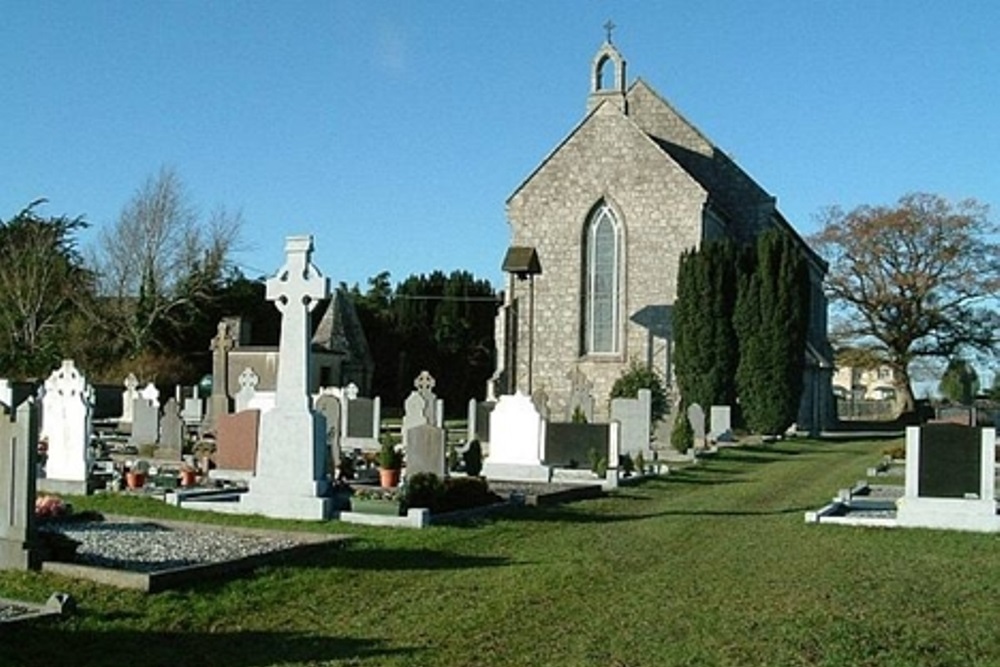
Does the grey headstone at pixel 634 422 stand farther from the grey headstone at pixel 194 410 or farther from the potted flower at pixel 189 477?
the grey headstone at pixel 194 410

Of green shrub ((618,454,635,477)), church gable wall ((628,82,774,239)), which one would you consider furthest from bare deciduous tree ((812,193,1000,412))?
green shrub ((618,454,635,477))

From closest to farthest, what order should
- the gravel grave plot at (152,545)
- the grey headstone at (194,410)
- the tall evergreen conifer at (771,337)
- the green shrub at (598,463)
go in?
the gravel grave plot at (152,545), the green shrub at (598,463), the grey headstone at (194,410), the tall evergreen conifer at (771,337)

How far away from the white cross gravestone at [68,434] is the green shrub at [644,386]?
976 inches

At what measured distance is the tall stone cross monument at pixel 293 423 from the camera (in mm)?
16062

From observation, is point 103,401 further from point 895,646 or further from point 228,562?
point 895,646

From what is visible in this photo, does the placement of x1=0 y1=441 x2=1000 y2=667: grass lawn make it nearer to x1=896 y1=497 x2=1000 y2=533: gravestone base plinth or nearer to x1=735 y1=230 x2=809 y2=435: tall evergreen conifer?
x1=896 y1=497 x2=1000 y2=533: gravestone base plinth

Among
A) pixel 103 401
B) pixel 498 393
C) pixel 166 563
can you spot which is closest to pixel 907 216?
pixel 498 393

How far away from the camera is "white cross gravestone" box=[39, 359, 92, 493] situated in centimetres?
1869

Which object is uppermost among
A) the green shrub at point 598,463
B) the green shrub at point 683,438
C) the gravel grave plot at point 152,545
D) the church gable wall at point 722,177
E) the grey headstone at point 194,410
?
the church gable wall at point 722,177

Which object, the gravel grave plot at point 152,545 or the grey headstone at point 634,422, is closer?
the gravel grave plot at point 152,545

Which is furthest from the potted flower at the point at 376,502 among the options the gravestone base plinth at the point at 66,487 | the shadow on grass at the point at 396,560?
the gravestone base plinth at the point at 66,487

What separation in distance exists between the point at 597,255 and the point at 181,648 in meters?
37.6

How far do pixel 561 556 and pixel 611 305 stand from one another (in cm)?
3265

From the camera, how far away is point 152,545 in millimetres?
12750
